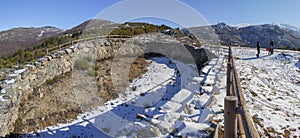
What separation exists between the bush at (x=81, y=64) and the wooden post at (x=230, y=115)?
11869 mm

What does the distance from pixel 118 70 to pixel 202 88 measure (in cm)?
784

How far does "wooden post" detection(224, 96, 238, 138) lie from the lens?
2.10m

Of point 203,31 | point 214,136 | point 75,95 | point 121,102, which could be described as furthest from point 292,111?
point 203,31

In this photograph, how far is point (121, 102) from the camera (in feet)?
29.9

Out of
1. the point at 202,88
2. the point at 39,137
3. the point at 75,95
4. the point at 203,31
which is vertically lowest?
the point at 39,137

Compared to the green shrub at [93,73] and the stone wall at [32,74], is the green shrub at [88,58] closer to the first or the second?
the stone wall at [32,74]

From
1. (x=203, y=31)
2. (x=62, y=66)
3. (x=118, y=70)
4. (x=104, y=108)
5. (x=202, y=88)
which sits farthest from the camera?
(x=203, y=31)

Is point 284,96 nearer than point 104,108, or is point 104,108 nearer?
point 284,96

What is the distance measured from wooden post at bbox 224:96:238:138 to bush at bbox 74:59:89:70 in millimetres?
11869

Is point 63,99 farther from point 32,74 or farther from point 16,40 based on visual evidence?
point 16,40

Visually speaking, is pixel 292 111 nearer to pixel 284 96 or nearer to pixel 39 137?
pixel 284 96

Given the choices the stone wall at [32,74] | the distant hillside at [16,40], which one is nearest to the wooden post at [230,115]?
the stone wall at [32,74]

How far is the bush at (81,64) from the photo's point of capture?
43.1 ft

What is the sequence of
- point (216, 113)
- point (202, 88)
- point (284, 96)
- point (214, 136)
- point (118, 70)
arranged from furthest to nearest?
point (118, 70), point (284, 96), point (202, 88), point (216, 113), point (214, 136)
